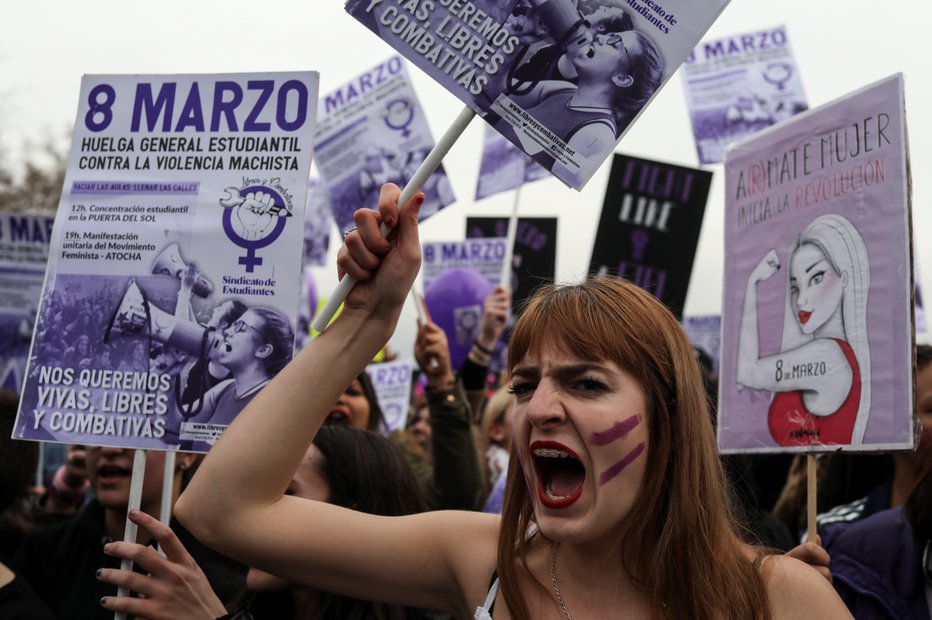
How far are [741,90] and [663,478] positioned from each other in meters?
5.74

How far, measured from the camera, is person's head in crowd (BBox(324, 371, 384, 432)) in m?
4.63

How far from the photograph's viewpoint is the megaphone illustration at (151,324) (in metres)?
2.82

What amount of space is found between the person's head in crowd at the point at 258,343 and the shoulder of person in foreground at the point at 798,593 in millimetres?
1348

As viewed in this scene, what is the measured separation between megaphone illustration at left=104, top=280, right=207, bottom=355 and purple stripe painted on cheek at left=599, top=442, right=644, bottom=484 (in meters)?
1.27

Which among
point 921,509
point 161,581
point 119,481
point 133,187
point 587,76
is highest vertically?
point 587,76

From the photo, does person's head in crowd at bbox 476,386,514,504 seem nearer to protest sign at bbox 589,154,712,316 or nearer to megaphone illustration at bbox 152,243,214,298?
protest sign at bbox 589,154,712,316

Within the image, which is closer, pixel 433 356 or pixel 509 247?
pixel 433 356

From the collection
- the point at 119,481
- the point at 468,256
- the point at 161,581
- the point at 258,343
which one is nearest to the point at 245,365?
the point at 258,343

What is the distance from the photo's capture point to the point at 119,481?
3697mm

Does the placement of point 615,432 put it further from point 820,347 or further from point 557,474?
point 820,347

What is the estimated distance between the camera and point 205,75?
118 inches

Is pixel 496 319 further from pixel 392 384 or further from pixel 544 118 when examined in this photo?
pixel 544 118

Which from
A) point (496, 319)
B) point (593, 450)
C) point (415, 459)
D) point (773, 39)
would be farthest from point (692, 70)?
point (593, 450)

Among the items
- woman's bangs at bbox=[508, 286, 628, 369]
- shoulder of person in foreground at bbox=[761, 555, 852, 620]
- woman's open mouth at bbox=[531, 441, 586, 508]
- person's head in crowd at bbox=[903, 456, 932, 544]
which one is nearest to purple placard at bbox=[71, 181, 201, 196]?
woman's bangs at bbox=[508, 286, 628, 369]
